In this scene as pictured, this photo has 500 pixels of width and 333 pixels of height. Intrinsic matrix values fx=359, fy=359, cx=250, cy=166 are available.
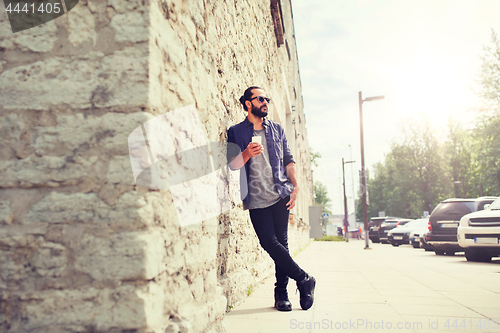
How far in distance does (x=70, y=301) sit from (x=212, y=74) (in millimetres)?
1823

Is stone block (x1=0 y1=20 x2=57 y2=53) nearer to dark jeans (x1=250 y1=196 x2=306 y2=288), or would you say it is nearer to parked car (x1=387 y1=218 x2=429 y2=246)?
dark jeans (x1=250 y1=196 x2=306 y2=288)

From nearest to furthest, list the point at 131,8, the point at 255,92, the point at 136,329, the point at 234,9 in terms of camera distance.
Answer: the point at 136,329 → the point at 131,8 → the point at 255,92 → the point at 234,9

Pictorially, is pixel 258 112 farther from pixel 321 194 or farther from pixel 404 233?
pixel 321 194

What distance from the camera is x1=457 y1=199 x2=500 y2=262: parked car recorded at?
7184 millimetres

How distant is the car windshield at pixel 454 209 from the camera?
9.72m

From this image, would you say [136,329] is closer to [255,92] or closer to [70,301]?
[70,301]

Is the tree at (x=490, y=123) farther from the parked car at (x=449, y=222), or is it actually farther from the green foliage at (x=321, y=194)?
the green foliage at (x=321, y=194)

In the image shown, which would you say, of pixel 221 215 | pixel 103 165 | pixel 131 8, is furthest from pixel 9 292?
pixel 221 215

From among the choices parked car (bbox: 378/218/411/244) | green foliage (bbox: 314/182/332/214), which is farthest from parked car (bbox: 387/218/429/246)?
green foliage (bbox: 314/182/332/214)

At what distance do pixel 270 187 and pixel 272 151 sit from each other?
12.3 inches

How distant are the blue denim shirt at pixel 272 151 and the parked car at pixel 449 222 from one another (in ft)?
27.5

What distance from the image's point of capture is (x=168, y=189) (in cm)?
183

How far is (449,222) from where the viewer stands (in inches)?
379

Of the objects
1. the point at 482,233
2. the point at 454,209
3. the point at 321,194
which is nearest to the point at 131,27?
the point at 482,233
